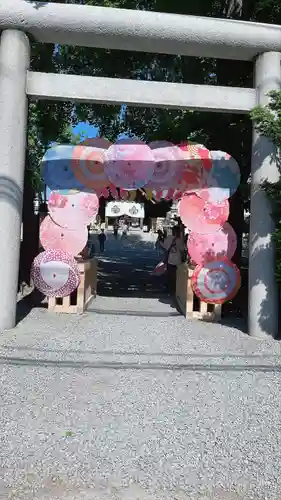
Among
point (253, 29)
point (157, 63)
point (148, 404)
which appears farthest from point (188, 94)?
point (157, 63)

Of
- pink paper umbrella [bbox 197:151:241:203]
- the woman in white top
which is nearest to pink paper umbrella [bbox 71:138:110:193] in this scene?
pink paper umbrella [bbox 197:151:241:203]

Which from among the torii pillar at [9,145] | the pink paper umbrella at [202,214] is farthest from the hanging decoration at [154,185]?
the torii pillar at [9,145]

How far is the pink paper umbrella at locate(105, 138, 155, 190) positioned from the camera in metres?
7.59

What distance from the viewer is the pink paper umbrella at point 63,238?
25.8 ft

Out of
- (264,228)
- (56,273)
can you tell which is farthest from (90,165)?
(264,228)

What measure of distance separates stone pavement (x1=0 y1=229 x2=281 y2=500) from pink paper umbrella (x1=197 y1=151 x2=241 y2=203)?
231 cm

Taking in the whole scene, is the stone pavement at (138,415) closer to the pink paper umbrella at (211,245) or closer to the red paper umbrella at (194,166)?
the pink paper umbrella at (211,245)

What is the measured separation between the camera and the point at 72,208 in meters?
7.86

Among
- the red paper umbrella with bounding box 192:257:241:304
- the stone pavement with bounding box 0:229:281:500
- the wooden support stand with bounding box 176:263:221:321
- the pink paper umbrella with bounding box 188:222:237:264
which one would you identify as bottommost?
the stone pavement with bounding box 0:229:281:500

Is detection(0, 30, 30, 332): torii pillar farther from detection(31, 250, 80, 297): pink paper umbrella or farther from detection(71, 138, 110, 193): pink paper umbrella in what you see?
detection(71, 138, 110, 193): pink paper umbrella

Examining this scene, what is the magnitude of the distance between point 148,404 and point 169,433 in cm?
58

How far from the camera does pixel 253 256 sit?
6.76m

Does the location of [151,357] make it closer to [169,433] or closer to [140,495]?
[169,433]

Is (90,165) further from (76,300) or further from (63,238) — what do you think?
(76,300)
